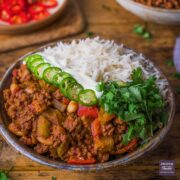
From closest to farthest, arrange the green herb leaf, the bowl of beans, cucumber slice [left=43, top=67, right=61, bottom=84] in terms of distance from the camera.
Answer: the green herb leaf → cucumber slice [left=43, top=67, right=61, bottom=84] → the bowl of beans

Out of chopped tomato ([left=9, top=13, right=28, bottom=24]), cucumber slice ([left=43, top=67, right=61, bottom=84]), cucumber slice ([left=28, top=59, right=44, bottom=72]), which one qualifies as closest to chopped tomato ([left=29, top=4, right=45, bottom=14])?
chopped tomato ([left=9, top=13, right=28, bottom=24])

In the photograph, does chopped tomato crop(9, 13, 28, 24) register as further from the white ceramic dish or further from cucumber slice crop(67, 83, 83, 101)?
cucumber slice crop(67, 83, 83, 101)

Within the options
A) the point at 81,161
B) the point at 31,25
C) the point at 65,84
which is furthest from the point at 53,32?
the point at 81,161

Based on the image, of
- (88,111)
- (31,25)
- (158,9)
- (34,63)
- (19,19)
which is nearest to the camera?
(88,111)

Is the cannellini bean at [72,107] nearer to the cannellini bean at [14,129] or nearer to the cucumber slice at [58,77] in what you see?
the cucumber slice at [58,77]

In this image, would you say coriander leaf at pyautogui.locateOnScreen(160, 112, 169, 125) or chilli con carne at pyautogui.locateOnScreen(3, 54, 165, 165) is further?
coriander leaf at pyautogui.locateOnScreen(160, 112, 169, 125)

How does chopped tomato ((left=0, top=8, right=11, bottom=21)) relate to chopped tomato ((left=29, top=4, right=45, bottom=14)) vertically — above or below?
above

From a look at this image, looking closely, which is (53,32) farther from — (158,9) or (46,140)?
(46,140)

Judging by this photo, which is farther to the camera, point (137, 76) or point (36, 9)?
point (36, 9)
